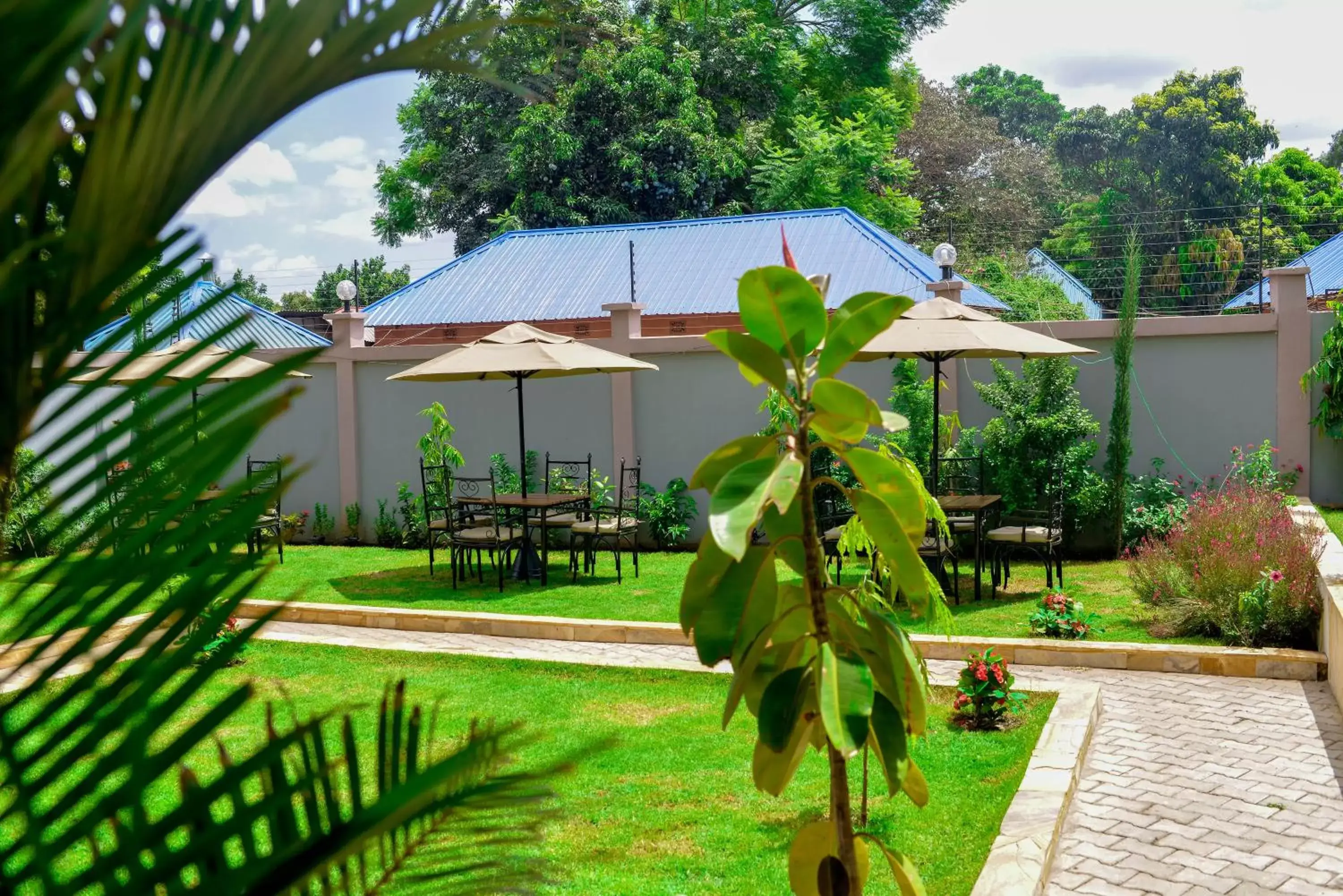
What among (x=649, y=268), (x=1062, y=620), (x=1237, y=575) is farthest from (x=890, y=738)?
(x=649, y=268)

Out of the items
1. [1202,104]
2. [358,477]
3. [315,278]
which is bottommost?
[358,477]

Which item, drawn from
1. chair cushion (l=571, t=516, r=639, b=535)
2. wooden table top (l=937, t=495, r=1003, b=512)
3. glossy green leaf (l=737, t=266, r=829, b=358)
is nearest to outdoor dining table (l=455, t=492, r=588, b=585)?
chair cushion (l=571, t=516, r=639, b=535)

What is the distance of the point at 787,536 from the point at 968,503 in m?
8.09

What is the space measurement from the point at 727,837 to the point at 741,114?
31859 millimetres

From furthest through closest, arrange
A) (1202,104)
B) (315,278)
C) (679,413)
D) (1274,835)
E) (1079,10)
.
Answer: (1079,10) < (1202,104) < (315,278) < (679,413) < (1274,835)

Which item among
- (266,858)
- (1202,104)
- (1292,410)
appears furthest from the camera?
(1202,104)

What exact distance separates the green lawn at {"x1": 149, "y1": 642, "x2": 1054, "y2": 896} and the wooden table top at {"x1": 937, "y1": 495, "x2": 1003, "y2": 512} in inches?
123

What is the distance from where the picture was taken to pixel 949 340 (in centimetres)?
948

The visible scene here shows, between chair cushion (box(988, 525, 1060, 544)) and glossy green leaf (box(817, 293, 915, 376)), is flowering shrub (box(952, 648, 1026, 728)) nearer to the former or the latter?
chair cushion (box(988, 525, 1060, 544))

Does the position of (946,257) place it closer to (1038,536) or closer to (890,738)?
(1038,536)

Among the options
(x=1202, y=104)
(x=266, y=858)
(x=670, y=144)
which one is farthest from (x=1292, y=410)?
(x=1202, y=104)

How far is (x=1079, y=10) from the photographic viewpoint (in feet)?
188

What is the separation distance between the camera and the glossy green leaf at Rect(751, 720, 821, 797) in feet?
8.91

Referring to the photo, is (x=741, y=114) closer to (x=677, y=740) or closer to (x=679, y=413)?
(x=679, y=413)
